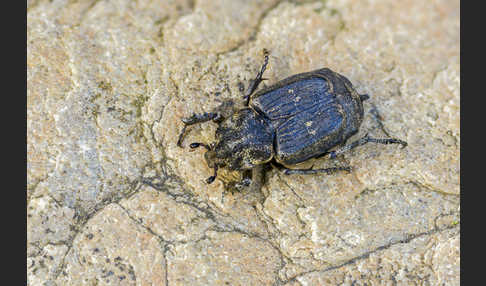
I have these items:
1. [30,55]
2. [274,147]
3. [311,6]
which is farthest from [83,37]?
[311,6]

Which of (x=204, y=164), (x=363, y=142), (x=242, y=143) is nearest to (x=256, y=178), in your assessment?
(x=242, y=143)

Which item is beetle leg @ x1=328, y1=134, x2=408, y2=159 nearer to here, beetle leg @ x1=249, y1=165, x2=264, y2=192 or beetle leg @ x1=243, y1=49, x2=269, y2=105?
beetle leg @ x1=249, y1=165, x2=264, y2=192

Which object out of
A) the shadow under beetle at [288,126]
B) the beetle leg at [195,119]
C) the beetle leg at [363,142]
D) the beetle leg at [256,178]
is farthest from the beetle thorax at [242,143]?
the beetle leg at [363,142]

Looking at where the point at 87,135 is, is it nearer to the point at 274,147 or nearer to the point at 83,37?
the point at 83,37

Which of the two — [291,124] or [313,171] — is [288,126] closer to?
[291,124]

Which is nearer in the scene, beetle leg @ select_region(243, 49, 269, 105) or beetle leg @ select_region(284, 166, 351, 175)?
beetle leg @ select_region(284, 166, 351, 175)

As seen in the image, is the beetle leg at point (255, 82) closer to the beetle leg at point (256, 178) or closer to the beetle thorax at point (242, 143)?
the beetle thorax at point (242, 143)

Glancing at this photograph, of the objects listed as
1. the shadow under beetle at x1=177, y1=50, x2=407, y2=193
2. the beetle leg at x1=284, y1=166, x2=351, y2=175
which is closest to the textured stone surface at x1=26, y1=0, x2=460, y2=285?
the beetle leg at x1=284, y1=166, x2=351, y2=175
